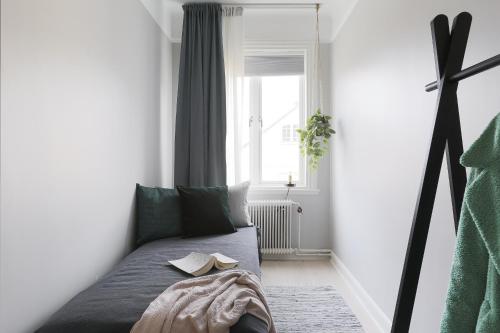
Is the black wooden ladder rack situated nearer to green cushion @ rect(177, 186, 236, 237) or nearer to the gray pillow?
green cushion @ rect(177, 186, 236, 237)

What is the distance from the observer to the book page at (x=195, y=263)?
6.08 feet

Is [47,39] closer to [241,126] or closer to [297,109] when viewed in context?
[241,126]

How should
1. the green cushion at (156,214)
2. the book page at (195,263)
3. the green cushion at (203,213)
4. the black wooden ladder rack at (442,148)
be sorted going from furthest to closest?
the green cushion at (203,213) → the green cushion at (156,214) → the book page at (195,263) → the black wooden ladder rack at (442,148)

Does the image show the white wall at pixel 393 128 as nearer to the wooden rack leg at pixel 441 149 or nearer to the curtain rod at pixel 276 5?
the wooden rack leg at pixel 441 149

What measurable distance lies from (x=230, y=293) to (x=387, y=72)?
1605mm

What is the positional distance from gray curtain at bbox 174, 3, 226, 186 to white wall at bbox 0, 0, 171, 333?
2.48 ft

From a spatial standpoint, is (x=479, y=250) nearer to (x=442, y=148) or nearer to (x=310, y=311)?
(x=442, y=148)

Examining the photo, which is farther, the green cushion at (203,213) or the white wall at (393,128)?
the green cushion at (203,213)

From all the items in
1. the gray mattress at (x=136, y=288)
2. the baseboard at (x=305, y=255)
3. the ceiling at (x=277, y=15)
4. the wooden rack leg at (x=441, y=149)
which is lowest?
the baseboard at (x=305, y=255)

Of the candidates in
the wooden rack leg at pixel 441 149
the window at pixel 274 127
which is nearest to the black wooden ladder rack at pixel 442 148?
the wooden rack leg at pixel 441 149

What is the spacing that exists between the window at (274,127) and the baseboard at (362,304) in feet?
3.64

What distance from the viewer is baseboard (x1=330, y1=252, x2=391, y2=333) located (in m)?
2.14

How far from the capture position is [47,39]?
1485 mm

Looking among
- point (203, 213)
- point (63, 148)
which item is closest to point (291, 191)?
point (203, 213)
